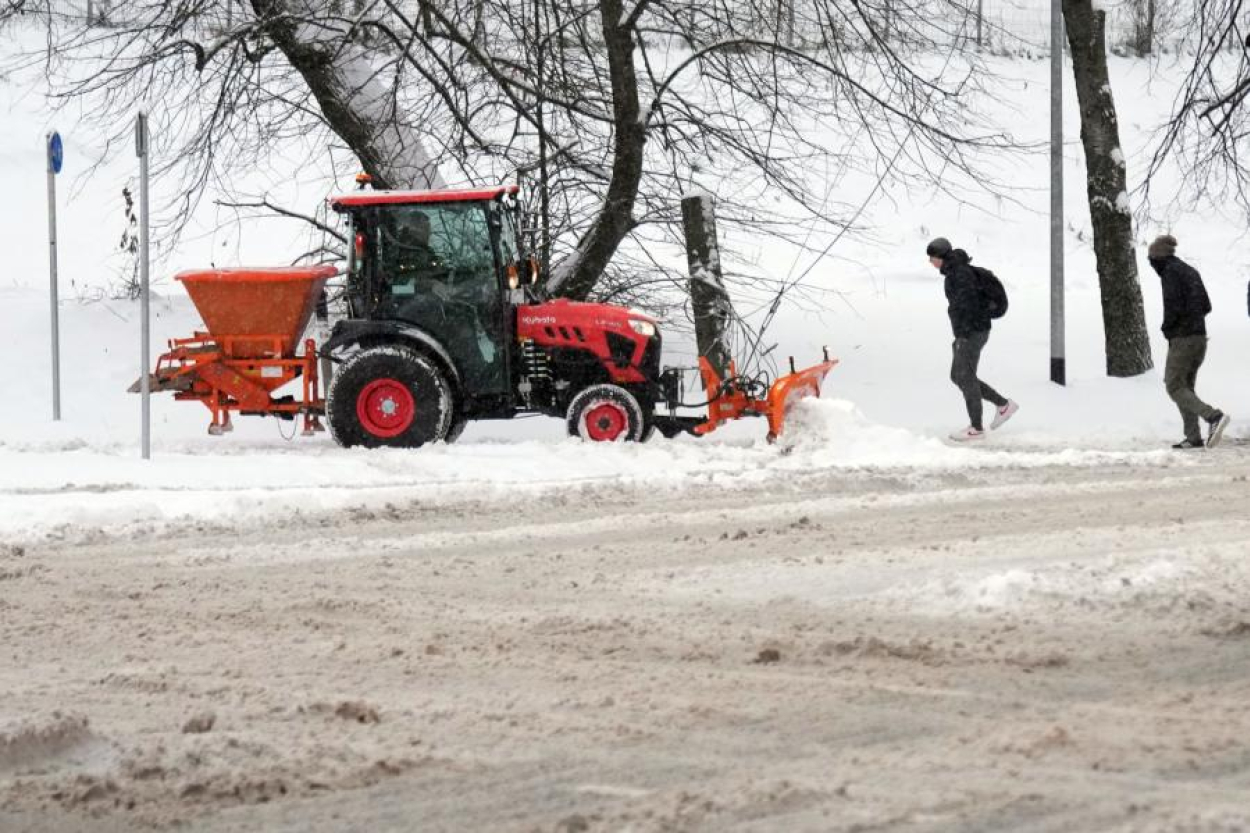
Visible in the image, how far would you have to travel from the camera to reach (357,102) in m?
16.7

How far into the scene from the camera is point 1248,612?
641 cm

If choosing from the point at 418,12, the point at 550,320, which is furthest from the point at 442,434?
the point at 418,12

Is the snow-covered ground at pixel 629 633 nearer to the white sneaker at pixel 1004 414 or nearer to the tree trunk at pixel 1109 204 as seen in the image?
the white sneaker at pixel 1004 414

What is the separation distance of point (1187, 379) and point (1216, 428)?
492mm

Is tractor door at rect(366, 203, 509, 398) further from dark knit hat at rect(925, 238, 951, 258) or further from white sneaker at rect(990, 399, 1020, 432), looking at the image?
white sneaker at rect(990, 399, 1020, 432)

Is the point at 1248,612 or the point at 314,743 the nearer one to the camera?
the point at 314,743

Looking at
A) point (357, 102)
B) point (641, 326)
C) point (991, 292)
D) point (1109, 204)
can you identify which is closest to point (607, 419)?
point (641, 326)

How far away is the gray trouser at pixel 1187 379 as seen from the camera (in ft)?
42.8

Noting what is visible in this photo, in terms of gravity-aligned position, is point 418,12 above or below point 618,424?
above

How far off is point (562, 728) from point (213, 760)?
0.99 m

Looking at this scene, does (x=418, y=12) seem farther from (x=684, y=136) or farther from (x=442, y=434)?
(x=442, y=434)

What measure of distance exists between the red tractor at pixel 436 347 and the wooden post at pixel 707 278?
3819 millimetres

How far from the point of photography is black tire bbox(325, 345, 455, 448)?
12.7 m

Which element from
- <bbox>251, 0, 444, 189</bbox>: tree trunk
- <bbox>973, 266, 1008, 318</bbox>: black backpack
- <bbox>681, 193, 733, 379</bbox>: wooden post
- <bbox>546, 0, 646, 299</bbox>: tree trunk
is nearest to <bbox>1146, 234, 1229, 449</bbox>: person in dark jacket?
<bbox>973, 266, 1008, 318</bbox>: black backpack
